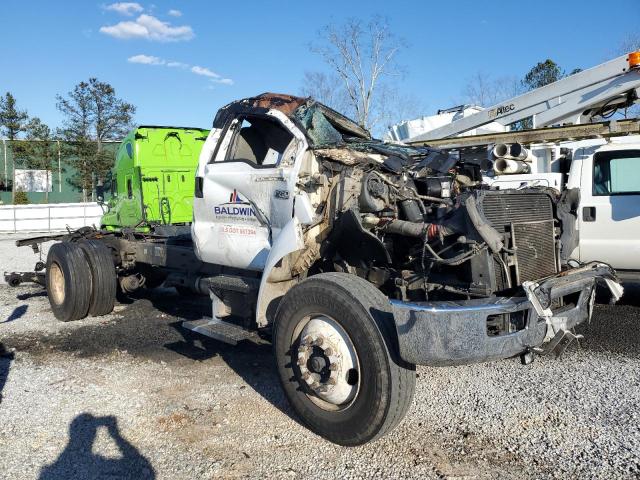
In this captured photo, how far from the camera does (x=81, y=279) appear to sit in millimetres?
7449

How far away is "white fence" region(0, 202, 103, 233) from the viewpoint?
23734mm

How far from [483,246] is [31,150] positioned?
3524 cm

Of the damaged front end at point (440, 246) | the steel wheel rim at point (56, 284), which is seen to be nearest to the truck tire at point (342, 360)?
the damaged front end at point (440, 246)

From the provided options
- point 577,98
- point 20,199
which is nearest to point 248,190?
point 577,98

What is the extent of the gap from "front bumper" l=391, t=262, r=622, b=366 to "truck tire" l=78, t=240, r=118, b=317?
5362mm

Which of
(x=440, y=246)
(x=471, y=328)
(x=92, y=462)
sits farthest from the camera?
(x=440, y=246)

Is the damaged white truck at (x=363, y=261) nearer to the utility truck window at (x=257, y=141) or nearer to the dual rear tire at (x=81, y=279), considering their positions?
the utility truck window at (x=257, y=141)

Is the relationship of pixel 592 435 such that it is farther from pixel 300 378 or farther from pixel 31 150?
pixel 31 150

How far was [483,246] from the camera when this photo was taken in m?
3.66

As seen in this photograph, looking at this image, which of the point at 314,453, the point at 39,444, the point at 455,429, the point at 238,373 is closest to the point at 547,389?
the point at 455,429

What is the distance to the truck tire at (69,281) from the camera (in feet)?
24.3

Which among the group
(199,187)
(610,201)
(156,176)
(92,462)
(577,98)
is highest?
(577,98)

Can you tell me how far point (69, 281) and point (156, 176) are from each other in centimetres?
266

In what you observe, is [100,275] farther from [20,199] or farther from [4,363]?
[20,199]
